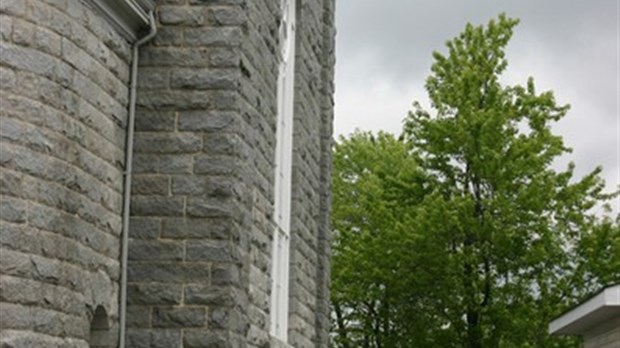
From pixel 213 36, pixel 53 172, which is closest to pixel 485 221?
pixel 213 36

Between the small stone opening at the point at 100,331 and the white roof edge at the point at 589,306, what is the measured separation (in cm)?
804

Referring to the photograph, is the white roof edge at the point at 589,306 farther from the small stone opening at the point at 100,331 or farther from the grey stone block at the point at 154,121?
the small stone opening at the point at 100,331

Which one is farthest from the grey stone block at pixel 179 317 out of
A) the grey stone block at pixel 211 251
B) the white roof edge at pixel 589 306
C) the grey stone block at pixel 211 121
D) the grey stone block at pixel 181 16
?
the white roof edge at pixel 589 306

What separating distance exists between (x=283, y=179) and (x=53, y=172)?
5826 millimetres

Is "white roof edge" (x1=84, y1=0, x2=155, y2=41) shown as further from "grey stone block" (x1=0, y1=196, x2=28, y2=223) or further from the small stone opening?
the small stone opening

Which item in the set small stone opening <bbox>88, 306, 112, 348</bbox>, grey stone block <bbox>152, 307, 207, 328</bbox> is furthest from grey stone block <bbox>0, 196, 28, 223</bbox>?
grey stone block <bbox>152, 307, 207, 328</bbox>

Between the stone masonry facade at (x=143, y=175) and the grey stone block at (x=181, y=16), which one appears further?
the grey stone block at (x=181, y=16)

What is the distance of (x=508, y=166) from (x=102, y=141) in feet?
58.9

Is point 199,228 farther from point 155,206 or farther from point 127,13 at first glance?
point 127,13

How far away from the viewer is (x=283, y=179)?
46.4 ft

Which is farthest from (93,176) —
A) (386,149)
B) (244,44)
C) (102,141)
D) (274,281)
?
(386,149)

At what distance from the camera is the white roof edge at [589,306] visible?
15.7m

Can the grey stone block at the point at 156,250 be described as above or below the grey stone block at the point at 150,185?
below

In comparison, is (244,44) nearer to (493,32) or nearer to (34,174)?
(34,174)
